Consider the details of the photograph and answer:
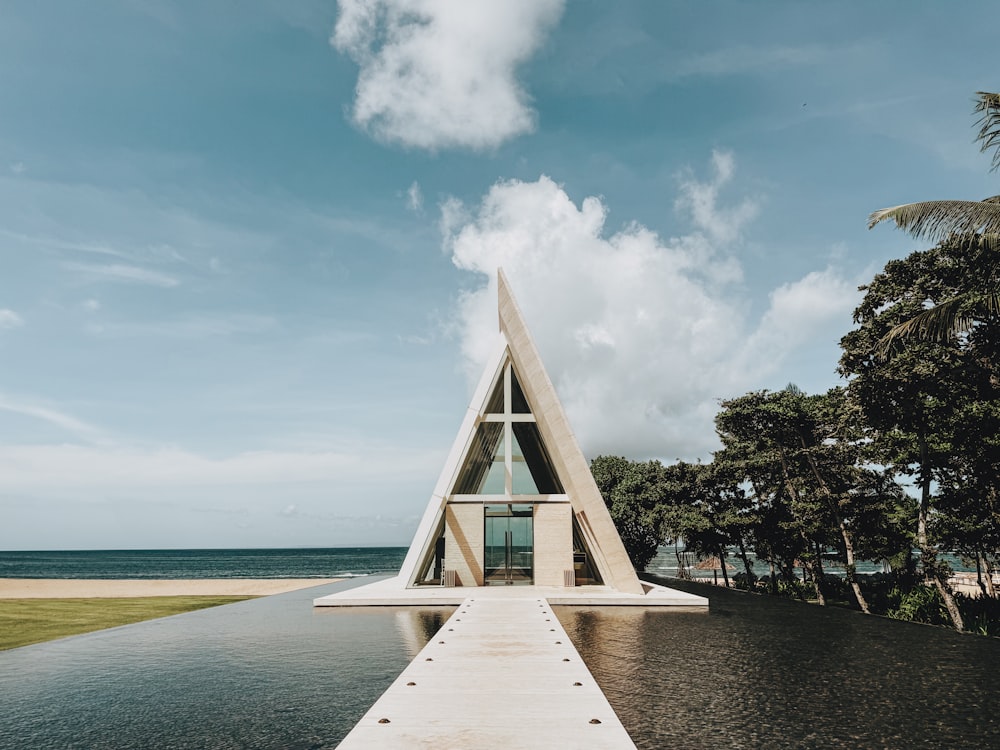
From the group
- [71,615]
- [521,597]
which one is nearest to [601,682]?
[521,597]

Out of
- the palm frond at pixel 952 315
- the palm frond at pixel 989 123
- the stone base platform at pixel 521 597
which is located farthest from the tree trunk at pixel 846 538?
the palm frond at pixel 989 123

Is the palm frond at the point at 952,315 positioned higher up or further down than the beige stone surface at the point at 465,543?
higher up

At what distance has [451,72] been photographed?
11992 millimetres

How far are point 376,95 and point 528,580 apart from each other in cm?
1615

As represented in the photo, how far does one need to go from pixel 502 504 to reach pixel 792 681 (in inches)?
531

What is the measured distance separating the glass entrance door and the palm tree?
41.3 ft

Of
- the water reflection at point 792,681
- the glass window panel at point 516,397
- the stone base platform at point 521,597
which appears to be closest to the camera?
the water reflection at point 792,681

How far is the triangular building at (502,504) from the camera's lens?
67.7ft

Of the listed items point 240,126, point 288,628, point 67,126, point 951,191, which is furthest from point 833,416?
point 67,126

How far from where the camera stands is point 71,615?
20.1 metres

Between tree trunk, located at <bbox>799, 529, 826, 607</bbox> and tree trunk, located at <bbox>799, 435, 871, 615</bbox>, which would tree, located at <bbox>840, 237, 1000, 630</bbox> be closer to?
tree trunk, located at <bbox>799, 435, 871, 615</bbox>

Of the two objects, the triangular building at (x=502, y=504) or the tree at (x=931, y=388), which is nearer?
the tree at (x=931, y=388)

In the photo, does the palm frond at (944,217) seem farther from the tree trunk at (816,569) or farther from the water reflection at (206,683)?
the water reflection at (206,683)

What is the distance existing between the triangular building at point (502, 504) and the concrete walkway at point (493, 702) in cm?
1029
